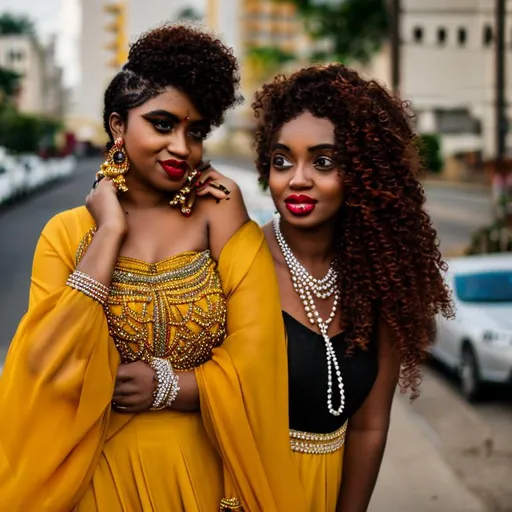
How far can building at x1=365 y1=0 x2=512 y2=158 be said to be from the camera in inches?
1598

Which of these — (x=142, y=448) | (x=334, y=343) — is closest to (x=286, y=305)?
(x=334, y=343)

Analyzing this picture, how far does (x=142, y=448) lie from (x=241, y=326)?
1.32 ft

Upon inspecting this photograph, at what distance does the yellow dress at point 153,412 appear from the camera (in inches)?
94.5

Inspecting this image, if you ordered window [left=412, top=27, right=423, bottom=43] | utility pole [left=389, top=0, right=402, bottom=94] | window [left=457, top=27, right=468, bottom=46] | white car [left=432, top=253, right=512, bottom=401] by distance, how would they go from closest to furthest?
1. white car [left=432, top=253, right=512, bottom=401]
2. utility pole [left=389, top=0, right=402, bottom=94]
3. window [left=457, top=27, right=468, bottom=46]
4. window [left=412, top=27, right=423, bottom=43]

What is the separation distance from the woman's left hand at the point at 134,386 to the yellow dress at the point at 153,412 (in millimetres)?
39

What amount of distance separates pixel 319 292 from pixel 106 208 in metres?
0.66

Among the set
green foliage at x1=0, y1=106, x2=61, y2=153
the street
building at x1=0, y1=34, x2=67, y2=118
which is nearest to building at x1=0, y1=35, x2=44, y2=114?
building at x1=0, y1=34, x2=67, y2=118

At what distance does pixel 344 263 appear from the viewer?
9.53 feet

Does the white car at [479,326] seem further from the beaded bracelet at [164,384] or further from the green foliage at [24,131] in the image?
the green foliage at [24,131]

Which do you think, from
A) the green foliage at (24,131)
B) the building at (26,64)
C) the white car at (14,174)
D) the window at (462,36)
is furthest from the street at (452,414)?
the window at (462,36)

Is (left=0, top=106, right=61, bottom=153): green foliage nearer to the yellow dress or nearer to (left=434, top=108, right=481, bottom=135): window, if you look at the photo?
(left=434, top=108, right=481, bottom=135): window

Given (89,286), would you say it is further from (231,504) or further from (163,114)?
(231,504)

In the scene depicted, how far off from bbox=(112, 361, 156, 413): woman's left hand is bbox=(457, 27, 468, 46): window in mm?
40273

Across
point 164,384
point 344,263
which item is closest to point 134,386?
point 164,384
